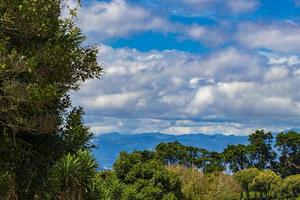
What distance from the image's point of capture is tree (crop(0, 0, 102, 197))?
11.7m

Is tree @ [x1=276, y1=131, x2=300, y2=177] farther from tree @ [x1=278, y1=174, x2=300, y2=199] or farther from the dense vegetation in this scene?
the dense vegetation

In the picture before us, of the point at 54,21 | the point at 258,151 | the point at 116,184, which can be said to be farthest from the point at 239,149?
the point at 54,21

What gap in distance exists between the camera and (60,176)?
20000mm

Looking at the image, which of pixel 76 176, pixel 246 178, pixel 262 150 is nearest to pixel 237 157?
pixel 262 150

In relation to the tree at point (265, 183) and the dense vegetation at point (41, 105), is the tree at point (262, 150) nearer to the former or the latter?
the tree at point (265, 183)

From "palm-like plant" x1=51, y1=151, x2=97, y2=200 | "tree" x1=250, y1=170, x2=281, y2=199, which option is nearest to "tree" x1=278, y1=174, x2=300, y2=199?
"tree" x1=250, y1=170, x2=281, y2=199

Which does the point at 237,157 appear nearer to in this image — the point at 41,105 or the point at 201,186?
the point at 201,186

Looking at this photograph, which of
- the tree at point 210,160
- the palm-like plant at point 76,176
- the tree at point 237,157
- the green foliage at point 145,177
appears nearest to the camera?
the palm-like plant at point 76,176

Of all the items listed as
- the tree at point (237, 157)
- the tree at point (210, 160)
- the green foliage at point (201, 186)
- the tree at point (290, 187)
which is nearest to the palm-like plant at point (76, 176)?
the green foliage at point (201, 186)

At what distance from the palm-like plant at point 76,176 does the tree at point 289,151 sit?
340 ft

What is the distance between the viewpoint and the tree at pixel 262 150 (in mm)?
123188

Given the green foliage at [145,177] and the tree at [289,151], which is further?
the tree at [289,151]

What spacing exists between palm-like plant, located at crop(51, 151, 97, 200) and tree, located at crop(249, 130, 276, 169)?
103355 mm

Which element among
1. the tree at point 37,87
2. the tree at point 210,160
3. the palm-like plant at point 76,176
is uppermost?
the tree at point 210,160
